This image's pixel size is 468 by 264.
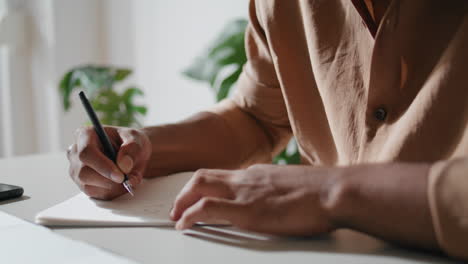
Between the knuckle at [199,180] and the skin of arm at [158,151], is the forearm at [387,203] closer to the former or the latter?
the knuckle at [199,180]

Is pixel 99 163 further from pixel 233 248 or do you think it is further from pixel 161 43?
pixel 161 43

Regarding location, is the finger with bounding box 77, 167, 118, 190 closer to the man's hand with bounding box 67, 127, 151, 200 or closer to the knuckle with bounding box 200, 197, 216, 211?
the man's hand with bounding box 67, 127, 151, 200

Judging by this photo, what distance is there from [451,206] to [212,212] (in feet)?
0.69

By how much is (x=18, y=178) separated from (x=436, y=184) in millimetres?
642

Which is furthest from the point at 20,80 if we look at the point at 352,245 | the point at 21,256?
the point at 352,245

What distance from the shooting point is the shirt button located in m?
0.62

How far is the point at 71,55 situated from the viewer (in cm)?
232

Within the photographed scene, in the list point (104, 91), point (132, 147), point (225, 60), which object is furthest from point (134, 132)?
point (104, 91)

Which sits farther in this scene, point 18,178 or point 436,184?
point 18,178

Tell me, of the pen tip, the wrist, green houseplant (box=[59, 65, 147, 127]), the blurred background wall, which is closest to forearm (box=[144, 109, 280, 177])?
the pen tip

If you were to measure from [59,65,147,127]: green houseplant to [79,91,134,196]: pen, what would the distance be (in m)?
1.12

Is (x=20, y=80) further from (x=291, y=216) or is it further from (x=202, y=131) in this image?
(x=291, y=216)

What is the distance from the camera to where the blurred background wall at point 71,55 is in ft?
6.95

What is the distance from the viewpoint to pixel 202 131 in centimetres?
84
